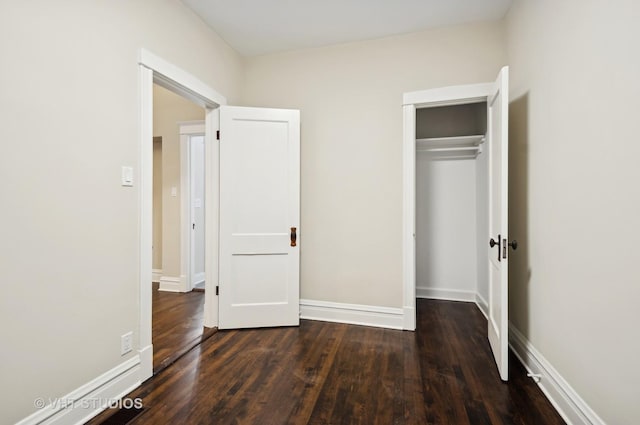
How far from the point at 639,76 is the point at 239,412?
2447mm

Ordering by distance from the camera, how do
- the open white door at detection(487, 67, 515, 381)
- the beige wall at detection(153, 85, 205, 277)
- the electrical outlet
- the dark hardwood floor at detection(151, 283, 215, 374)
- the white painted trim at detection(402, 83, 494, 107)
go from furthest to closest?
the beige wall at detection(153, 85, 205, 277) → the white painted trim at detection(402, 83, 494, 107) → the dark hardwood floor at detection(151, 283, 215, 374) → the open white door at detection(487, 67, 515, 381) → the electrical outlet

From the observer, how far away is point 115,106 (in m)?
1.87

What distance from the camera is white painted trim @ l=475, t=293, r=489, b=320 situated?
321cm

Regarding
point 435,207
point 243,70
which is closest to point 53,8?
point 243,70

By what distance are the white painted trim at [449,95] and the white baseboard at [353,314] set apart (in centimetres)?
200

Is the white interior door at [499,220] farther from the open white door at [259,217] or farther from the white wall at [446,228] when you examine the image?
the open white door at [259,217]

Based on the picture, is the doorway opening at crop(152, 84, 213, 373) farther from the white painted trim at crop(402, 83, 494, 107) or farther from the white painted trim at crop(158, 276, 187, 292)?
Answer: the white painted trim at crop(402, 83, 494, 107)

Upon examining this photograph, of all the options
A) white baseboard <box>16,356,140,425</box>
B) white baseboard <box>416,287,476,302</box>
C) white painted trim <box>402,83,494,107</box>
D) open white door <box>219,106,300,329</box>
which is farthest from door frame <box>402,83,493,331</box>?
white baseboard <box>16,356,140,425</box>

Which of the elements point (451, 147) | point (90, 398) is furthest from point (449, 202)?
point (90, 398)

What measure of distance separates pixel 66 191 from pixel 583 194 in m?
2.67

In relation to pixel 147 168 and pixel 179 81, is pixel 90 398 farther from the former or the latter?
pixel 179 81

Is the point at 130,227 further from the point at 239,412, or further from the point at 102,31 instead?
the point at 239,412

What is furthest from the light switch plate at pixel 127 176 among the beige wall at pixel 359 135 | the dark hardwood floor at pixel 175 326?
the beige wall at pixel 359 135

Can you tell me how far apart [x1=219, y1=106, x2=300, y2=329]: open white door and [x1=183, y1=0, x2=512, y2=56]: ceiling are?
74 cm
